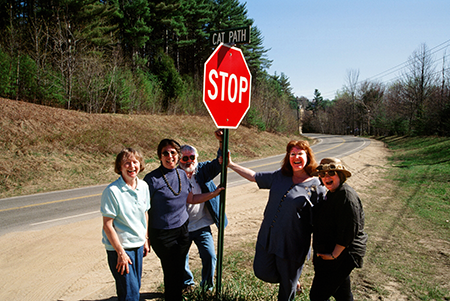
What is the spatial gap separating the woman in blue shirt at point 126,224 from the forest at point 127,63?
830 centimetres

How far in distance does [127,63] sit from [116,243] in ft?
92.3

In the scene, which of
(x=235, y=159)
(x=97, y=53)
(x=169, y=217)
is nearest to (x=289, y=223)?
(x=169, y=217)

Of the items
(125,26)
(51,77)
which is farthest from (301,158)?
(125,26)

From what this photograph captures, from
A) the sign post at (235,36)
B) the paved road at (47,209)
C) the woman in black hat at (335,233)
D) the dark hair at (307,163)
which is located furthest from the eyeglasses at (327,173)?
the paved road at (47,209)

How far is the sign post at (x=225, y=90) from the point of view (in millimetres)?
2662

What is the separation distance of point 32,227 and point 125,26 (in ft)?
88.3

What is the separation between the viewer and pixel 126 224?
2729mm

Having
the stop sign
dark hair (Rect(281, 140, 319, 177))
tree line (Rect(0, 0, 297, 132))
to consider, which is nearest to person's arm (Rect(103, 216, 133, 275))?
the stop sign

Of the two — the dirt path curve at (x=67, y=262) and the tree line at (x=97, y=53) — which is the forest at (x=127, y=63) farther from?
the dirt path curve at (x=67, y=262)

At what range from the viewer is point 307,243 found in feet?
9.66

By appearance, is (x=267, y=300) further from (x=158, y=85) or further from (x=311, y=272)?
(x=158, y=85)

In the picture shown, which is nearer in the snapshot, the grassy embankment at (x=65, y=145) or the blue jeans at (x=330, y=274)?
the blue jeans at (x=330, y=274)

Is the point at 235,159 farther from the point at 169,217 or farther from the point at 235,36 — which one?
the point at 235,36

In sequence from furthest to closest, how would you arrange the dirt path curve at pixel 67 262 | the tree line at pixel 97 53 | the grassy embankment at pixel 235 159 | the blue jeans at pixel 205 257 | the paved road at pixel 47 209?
1. the tree line at pixel 97 53
2. the paved road at pixel 47 209
3. the grassy embankment at pixel 235 159
4. the dirt path curve at pixel 67 262
5. the blue jeans at pixel 205 257
